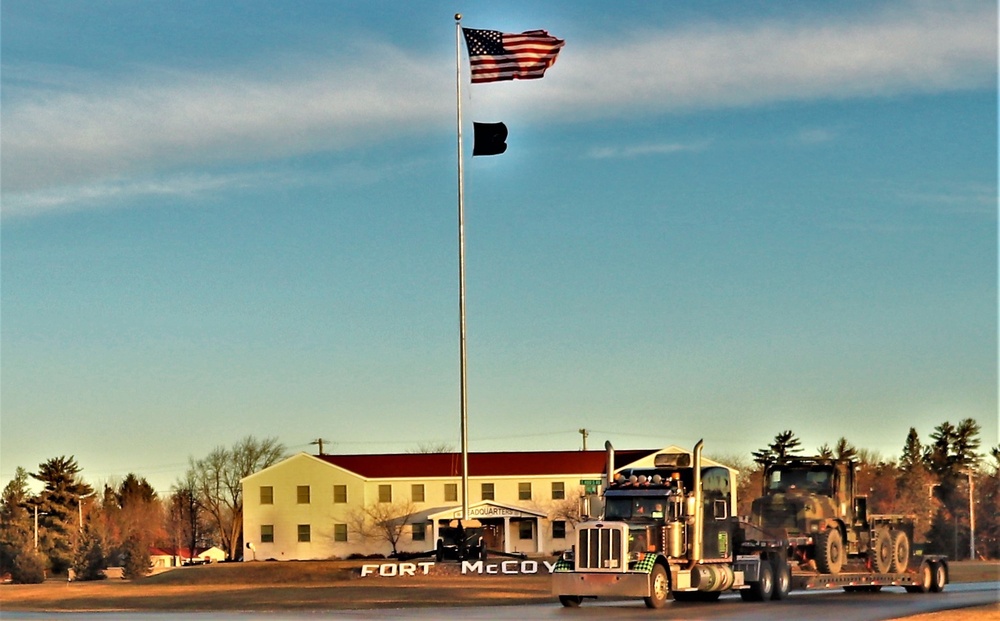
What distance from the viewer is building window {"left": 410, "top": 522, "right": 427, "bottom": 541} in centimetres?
9762

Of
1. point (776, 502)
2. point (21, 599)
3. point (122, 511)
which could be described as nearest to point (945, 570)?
point (776, 502)

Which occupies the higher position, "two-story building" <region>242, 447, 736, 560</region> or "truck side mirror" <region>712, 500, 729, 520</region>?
"truck side mirror" <region>712, 500, 729, 520</region>

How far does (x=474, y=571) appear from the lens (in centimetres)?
4894

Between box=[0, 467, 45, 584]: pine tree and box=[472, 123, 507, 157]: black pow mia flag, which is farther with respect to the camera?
box=[0, 467, 45, 584]: pine tree

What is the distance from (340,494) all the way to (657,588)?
6836 centimetres

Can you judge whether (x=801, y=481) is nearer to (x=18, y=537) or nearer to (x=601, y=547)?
(x=601, y=547)

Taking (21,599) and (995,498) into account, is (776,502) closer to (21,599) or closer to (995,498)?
(21,599)

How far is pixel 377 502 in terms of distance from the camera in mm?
98750

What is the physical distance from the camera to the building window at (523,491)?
9944 cm

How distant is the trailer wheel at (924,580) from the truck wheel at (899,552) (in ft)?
1.96

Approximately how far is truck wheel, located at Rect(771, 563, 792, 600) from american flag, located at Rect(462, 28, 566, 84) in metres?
14.8

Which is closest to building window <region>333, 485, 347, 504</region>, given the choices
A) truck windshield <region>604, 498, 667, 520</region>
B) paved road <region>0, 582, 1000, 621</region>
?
paved road <region>0, 582, 1000, 621</region>

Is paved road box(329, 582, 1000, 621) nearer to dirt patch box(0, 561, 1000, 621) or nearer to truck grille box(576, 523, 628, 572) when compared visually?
truck grille box(576, 523, 628, 572)

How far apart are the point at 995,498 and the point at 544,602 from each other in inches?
3419
